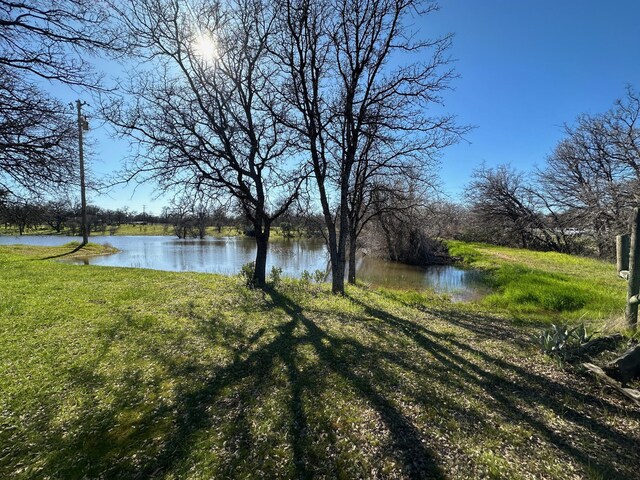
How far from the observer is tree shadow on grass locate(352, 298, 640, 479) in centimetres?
274

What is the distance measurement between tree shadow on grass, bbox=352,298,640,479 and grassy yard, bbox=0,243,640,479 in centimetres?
2

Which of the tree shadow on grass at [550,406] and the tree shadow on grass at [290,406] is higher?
the tree shadow on grass at [290,406]

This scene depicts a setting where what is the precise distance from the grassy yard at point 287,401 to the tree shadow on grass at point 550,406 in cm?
2

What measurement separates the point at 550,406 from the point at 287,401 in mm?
3072

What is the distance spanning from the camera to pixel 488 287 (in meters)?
14.2

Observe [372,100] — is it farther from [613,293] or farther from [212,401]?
[613,293]

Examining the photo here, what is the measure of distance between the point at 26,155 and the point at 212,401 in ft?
15.5

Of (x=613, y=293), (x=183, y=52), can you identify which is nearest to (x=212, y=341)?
(x=183, y=52)

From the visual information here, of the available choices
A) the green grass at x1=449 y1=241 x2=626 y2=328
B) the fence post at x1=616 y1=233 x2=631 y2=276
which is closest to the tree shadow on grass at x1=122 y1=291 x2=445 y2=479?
the fence post at x1=616 y1=233 x2=631 y2=276

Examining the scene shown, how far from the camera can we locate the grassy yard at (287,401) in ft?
8.75

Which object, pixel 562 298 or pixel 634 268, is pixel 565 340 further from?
pixel 562 298

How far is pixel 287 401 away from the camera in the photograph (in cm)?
357

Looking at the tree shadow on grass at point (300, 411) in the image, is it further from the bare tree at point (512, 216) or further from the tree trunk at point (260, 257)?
the bare tree at point (512, 216)

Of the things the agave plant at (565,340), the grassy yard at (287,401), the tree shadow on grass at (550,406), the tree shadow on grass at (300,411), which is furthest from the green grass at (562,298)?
the tree shadow on grass at (300,411)
